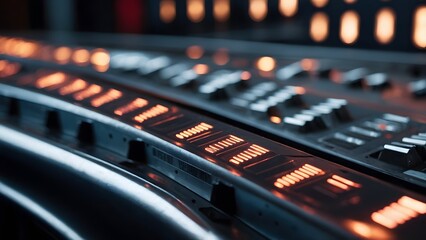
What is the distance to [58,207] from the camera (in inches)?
34.7

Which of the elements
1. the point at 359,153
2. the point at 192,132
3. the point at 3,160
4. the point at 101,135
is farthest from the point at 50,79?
the point at 359,153

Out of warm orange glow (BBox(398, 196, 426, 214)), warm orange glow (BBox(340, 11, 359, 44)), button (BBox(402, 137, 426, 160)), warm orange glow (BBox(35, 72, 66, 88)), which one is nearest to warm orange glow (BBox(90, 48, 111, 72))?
warm orange glow (BBox(35, 72, 66, 88))

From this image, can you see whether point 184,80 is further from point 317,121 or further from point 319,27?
point 319,27

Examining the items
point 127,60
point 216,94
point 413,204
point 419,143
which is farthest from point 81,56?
point 413,204

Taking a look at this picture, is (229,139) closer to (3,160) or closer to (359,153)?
(359,153)

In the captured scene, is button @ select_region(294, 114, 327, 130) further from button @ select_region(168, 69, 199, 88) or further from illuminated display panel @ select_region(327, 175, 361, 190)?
button @ select_region(168, 69, 199, 88)

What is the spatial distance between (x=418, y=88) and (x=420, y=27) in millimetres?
269

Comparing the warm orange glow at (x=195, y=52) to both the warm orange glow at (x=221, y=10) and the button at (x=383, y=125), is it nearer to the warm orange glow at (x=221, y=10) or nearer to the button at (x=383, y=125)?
the warm orange glow at (x=221, y=10)

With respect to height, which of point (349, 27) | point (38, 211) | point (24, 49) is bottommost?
point (38, 211)

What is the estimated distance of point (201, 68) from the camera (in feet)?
4.70

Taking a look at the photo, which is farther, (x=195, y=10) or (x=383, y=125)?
(x=195, y=10)

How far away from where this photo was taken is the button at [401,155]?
2.29 ft

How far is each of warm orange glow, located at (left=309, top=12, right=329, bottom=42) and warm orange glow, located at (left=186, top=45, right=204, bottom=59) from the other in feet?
1.17

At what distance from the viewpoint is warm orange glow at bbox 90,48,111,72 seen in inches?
56.9
